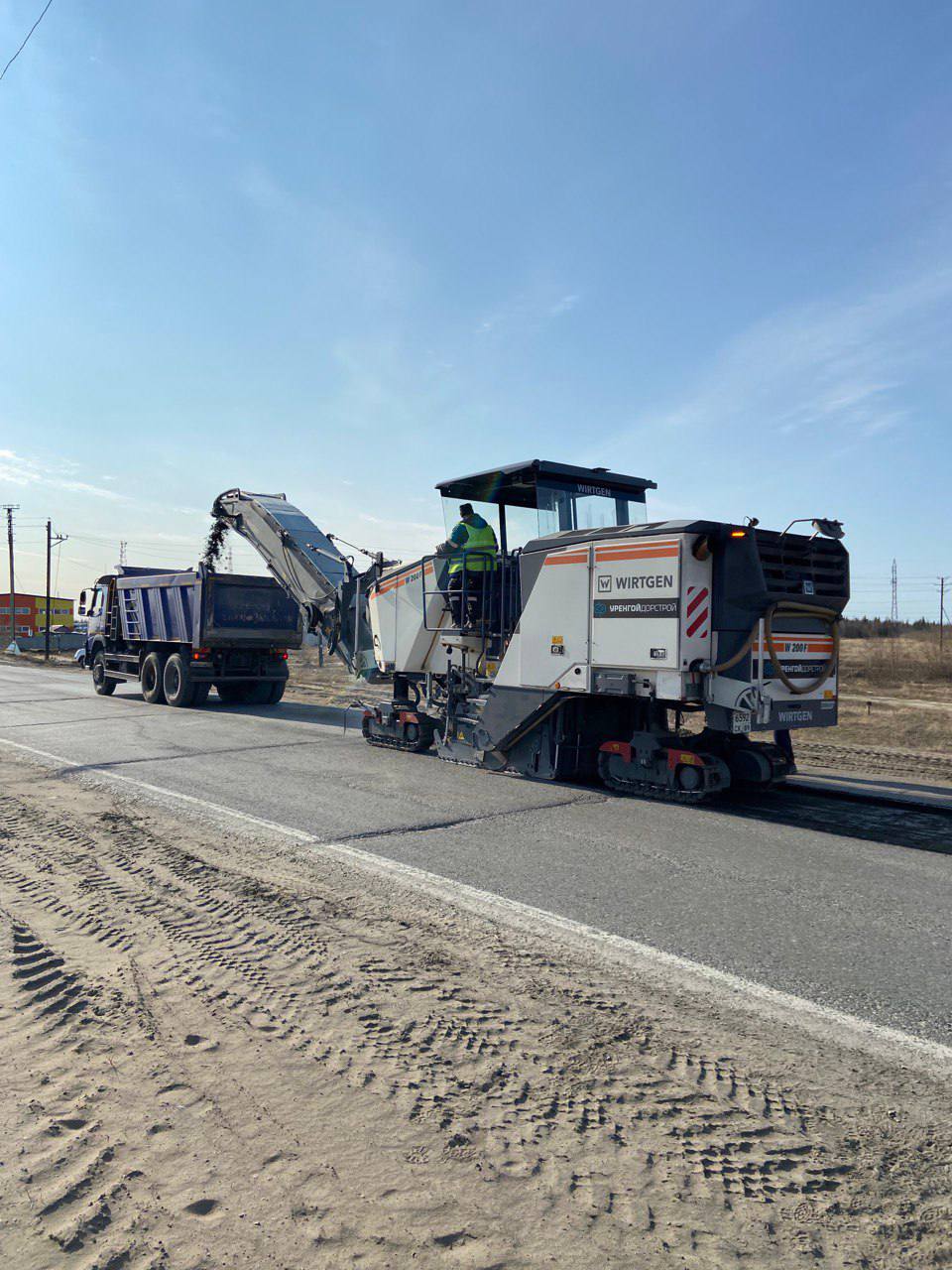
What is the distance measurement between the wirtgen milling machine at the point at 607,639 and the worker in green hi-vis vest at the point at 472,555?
3cm

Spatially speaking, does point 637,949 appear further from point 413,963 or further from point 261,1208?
point 261,1208

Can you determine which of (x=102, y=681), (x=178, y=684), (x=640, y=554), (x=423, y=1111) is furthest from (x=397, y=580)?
(x=102, y=681)

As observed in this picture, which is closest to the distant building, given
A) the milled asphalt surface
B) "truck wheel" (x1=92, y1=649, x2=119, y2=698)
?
"truck wheel" (x1=92, y1=649, x2=119, y2=698)

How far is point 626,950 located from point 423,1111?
176 centimetres

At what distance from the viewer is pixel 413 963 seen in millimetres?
4074

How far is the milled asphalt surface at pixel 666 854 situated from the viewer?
168 inches

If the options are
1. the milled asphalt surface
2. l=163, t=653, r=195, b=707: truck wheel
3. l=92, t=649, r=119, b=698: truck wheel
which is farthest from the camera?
l=92, t=649, r=119, b=698: truck wheel

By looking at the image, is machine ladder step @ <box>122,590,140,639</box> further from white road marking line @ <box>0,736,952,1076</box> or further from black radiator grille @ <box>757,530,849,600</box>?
black radiator grille @ <box>757,530,849,600</box>

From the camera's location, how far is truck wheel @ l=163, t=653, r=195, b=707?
1672 cm

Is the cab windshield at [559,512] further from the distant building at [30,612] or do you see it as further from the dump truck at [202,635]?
the distant building at [30,612]

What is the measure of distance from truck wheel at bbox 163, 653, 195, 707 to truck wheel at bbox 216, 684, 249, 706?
120 cm

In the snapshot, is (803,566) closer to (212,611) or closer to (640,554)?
(640,554)

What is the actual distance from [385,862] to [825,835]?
3.56 metres

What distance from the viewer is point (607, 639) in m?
8.02
